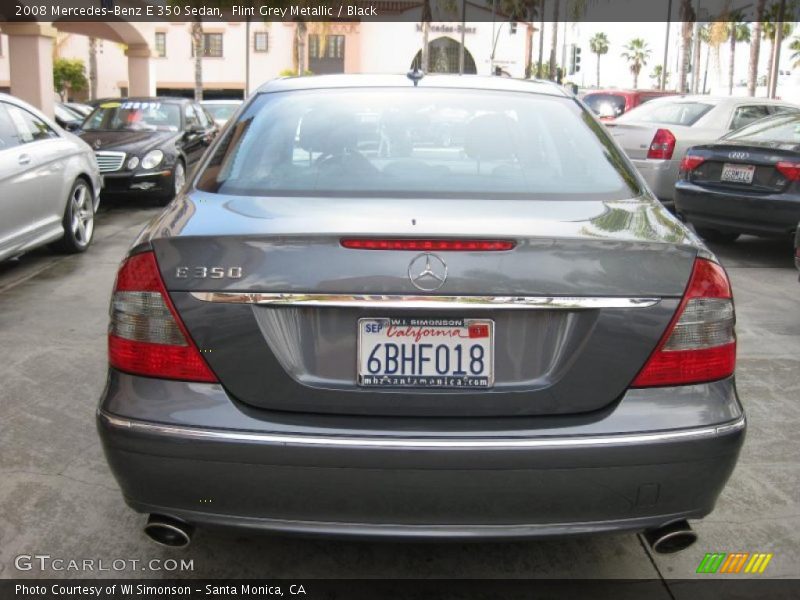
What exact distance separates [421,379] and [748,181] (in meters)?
6.70

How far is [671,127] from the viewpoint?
11.0 m

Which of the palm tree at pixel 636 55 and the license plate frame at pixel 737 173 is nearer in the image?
the license plate frame at pixel 737 173

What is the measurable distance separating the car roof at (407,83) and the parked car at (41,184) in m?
3.83

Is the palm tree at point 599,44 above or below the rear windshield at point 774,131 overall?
above

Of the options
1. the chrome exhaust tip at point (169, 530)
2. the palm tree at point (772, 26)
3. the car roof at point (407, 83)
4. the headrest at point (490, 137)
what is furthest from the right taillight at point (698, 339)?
the palm tree at point (772, 26)

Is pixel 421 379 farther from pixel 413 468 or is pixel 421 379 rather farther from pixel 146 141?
pixel 146 141

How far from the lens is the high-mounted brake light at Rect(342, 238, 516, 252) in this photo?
232cm

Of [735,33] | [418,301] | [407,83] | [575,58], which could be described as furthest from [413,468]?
[735,33]

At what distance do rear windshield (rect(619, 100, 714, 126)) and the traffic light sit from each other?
92.5ft

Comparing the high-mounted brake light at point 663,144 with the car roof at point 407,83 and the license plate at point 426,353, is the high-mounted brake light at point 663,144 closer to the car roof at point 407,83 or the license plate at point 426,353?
the car roof at point 407,83

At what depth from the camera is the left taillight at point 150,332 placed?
2.38m

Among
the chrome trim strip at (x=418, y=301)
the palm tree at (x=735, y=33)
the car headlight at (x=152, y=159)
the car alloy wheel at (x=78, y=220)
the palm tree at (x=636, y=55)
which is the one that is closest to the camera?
the chrome trim strip at (x=418, y=301)

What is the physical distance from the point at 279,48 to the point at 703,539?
57.8 m

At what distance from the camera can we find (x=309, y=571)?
2.94 metres
